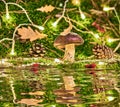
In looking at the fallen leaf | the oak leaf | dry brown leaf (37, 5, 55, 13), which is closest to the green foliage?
dry brown leaf (37, 5, 55, 13)

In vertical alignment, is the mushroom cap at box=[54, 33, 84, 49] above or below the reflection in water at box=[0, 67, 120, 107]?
above

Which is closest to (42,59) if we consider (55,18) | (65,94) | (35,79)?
(55,18)

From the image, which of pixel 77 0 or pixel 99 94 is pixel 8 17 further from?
pixel 99 94

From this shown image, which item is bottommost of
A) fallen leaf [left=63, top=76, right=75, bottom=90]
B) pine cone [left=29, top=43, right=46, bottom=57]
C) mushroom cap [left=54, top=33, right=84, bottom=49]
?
fallen leaf [left=63, top=76, right=75, bottom=90]

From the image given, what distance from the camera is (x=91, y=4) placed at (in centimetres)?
160

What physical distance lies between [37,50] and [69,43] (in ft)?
0.40

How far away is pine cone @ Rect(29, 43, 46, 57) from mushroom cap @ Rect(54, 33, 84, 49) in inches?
2.2

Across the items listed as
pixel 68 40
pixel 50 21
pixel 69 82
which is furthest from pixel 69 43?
pixel 69 82

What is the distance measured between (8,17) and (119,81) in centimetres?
56

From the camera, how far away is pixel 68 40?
5.04 feet

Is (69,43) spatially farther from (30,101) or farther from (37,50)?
(30,101)

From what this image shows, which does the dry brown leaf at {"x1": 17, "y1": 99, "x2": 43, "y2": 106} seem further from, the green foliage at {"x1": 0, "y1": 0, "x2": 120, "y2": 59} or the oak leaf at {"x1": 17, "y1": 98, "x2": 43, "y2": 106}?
the green foliage at {"x1": 0, "y1": 0, "x2": 120, "y2": 59}

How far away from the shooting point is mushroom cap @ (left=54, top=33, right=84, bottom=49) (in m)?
1.54

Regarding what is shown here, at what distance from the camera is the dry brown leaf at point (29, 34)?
155 centimetres
